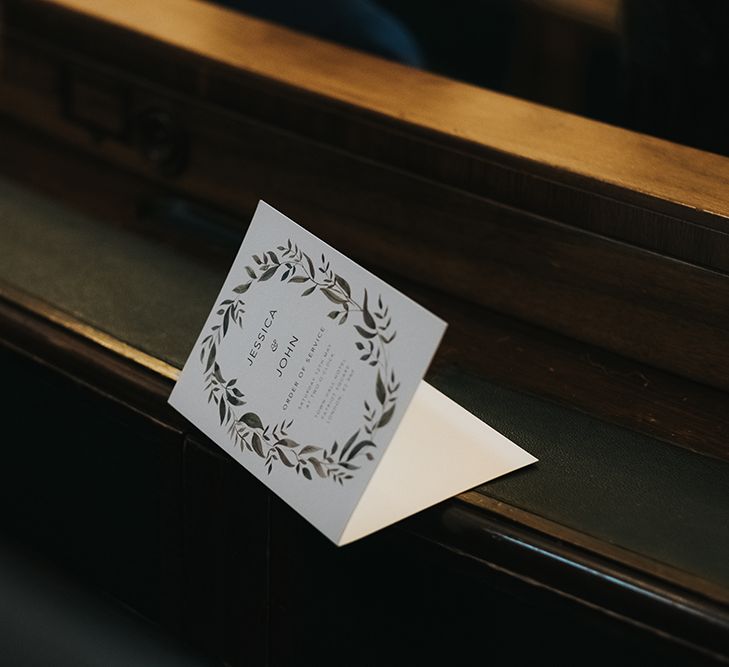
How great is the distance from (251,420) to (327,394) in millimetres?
75

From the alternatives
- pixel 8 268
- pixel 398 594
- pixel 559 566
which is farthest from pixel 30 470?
pixel 559 566

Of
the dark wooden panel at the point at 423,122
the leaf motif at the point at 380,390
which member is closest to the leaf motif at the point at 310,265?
the leaf motif at the point at 380,390

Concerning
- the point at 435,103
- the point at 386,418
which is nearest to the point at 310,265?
the point at 386,418

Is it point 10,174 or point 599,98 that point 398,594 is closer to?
point 10,174

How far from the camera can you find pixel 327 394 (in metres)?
0.81

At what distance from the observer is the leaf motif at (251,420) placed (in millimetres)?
840

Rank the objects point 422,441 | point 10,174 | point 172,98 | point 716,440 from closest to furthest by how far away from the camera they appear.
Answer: point 422,441 → point 716,440 → point 172,98 → point 10,174

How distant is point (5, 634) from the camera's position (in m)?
0.73

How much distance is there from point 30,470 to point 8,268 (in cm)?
21

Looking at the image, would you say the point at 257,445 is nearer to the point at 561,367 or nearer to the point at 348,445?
the point at 348,445

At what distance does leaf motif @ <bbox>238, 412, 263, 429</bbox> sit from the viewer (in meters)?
0.84

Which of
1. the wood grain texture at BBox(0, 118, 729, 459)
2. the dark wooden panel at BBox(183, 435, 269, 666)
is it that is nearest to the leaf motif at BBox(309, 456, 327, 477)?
the dark wooden panel at BBox(183, 435, 269, 666)

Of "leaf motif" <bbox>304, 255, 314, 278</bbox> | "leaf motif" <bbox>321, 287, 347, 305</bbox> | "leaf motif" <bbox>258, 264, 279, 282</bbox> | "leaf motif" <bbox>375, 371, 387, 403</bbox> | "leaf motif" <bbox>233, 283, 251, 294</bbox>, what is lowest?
"leaf motif" <bbox>375, 371, 387, 403</bbox>

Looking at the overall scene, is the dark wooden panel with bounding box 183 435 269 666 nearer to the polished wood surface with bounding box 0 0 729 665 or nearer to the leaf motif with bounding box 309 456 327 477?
the polished wood surface with bounding box 0 0 729 665
